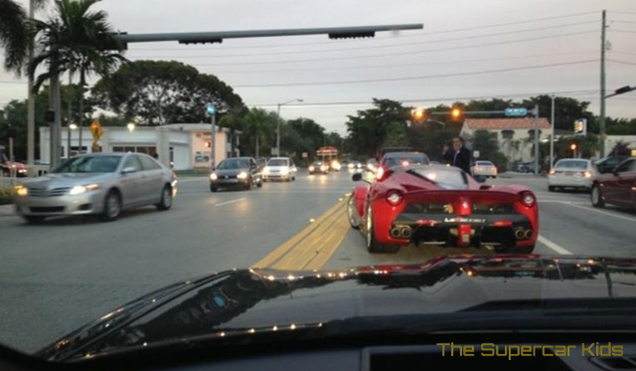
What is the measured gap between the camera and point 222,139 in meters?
68.4

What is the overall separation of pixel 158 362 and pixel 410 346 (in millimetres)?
784

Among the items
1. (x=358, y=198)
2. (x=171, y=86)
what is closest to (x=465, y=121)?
(x=171, y=86)

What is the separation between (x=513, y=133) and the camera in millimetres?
88125

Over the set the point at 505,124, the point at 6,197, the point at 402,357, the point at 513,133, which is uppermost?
the point at 505,124

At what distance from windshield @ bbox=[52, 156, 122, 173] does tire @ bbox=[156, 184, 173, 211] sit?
188 cm

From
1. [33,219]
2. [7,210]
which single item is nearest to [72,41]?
[7,210]

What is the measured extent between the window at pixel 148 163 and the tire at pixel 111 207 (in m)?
1.73

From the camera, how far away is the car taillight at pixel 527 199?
8.30 metres

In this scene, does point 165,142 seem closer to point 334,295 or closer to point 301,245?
point 301,245

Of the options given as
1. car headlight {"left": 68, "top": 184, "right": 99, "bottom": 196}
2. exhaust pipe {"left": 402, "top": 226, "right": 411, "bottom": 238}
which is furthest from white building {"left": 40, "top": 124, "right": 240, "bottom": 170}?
exhaust pipe {"left": 402, "top": 226, "right": 411, "bottom": 238}

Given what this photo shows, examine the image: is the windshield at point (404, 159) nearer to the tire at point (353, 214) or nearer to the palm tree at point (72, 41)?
A: the tire at point (353, 214)

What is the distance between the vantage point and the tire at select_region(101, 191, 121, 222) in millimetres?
13727

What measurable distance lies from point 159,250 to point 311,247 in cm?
235

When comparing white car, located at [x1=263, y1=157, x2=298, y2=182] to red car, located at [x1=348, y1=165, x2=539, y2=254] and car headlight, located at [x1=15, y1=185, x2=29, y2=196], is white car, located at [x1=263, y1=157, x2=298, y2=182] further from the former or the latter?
red car, located at [x1=348, y1=165, x2=539, y2=254]
